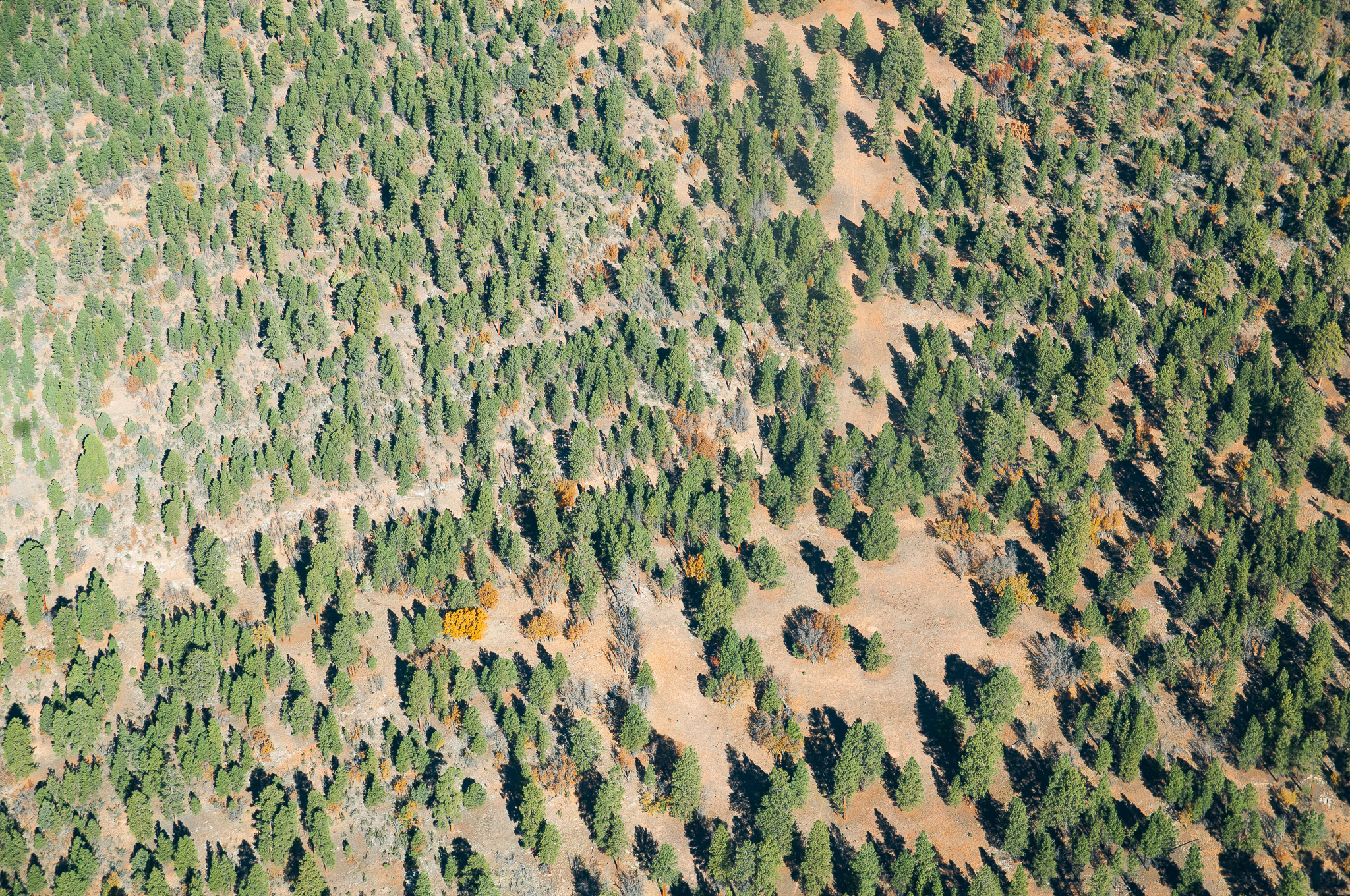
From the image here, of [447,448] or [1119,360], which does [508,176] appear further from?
[1119,360]

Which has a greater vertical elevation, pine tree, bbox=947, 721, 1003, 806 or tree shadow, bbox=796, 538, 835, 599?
pine tree, bbox=947, 721, 1003, 806

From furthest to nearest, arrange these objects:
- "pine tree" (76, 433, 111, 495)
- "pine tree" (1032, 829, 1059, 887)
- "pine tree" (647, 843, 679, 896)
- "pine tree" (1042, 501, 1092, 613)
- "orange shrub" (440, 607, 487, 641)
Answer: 1. "pine tree" (76, 433, 111, 495)
2. "pine tree" (1042, 501, 1092, 613)
3. "orange shrub" (440, 607, 487, 641)
4. "pine tree" (647, 843, 679, 896)
5. "pine tree" (1032, 829, 1059, 887)

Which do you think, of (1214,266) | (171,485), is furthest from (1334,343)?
(171,485)

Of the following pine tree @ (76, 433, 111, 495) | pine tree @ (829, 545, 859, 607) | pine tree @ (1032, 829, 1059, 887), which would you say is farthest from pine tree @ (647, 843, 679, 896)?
pine tree @ (76, 433, 111, 495)

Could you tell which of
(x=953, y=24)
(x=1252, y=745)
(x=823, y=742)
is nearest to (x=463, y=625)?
(x=823, y=742)

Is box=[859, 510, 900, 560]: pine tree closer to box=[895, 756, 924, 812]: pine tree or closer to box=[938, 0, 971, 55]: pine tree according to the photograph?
box=[895, 756, 924, 812]: pine tree

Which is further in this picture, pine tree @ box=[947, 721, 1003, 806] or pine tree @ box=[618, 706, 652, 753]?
pine tree @ box=[618, 706, 652, 753]

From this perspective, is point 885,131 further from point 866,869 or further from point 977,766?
point 866,869
